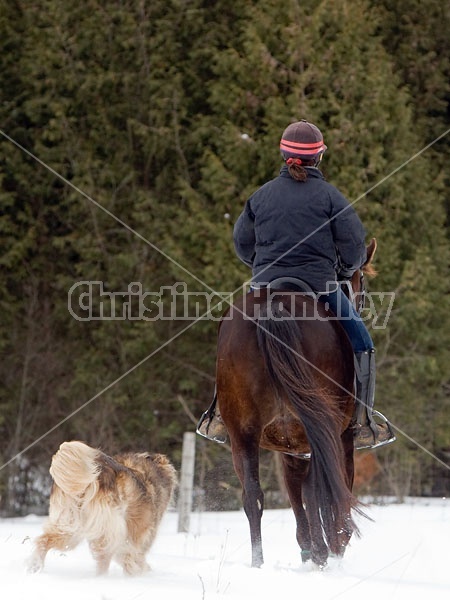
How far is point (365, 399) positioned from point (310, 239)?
112cm

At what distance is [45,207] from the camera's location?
1961cm

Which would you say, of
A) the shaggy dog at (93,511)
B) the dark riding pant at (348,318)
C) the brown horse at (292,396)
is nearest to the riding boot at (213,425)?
the brown horse at (292,396)

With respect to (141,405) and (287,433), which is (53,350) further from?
(287,433)

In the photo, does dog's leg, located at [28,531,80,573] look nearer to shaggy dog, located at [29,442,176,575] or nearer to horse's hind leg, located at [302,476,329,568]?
shaggy dog, located at [29,442,176,575]

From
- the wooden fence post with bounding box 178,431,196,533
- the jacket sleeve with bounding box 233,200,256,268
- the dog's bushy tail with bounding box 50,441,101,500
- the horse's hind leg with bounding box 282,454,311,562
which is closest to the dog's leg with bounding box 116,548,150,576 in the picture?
the dog's bushy tail with bounding box 50,441,101,500

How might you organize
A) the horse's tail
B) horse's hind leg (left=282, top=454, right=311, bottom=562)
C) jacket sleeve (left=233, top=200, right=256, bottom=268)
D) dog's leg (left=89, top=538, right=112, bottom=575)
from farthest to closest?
horse's hind leg (left=282, top=454, right=311, bottom=562)
jacket sleeve (left=233, top=200, right=256, bottom=268)
the horse's tail
dog's leg (left=89, top=538, right=112, bottom=575)

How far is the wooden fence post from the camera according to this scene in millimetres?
11672

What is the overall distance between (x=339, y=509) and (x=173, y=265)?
1181 cm

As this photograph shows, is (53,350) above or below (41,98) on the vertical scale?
below

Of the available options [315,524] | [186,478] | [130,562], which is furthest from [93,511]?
[186,478]

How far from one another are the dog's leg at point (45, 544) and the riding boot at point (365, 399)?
2.14 meters

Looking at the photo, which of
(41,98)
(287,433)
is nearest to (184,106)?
(41,98)

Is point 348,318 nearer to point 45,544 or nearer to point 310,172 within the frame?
point 310,172

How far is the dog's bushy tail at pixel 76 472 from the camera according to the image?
5293 mm
